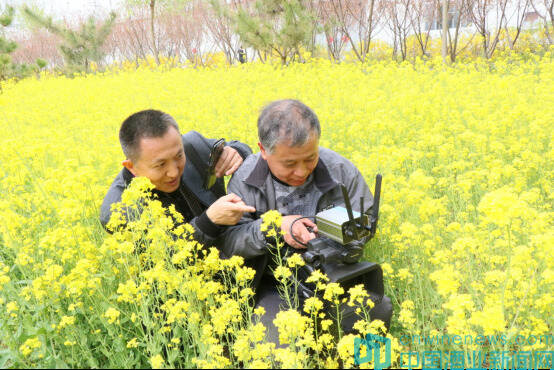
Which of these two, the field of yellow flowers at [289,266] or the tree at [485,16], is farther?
the tree at [485,16]

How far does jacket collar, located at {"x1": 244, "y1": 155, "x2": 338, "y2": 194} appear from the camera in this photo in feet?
7.27

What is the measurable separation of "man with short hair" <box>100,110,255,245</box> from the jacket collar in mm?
206

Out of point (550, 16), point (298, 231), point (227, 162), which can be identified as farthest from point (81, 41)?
point (298, 231)

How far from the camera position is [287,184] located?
2.29m

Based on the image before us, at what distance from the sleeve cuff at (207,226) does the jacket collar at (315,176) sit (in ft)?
1.06

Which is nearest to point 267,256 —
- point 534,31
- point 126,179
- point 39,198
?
point 126,179

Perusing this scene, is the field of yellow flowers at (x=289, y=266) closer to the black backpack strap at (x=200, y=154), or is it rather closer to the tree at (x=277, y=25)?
the black backpack strap at (x=200, y=154)

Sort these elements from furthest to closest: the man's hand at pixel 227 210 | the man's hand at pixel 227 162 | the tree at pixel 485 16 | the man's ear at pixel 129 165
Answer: the tree at pixel 485 16, the man's hand at pixel 227 162, the man's ear at pixel 129 165, the man's hand at pixel 227 210

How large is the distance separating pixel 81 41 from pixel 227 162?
75.0 feet

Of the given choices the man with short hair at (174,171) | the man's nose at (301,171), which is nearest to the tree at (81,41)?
the man with short hair at (174,171)

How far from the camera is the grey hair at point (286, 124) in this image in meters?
1.90

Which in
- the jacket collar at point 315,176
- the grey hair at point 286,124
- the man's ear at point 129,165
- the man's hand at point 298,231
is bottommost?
the man's hand at point 298,231

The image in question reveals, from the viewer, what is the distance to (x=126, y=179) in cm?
249

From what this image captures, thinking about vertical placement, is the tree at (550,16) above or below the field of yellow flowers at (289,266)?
above
